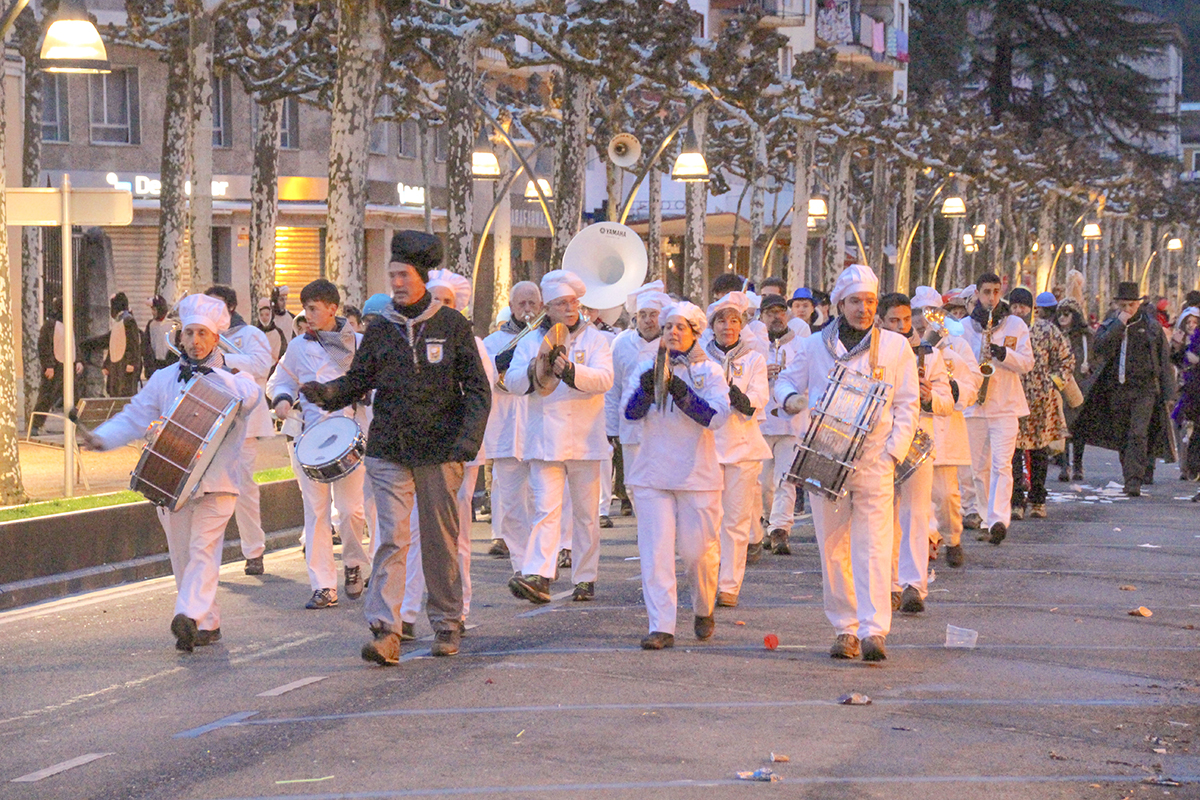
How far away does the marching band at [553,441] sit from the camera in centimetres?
985

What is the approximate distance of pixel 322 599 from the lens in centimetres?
1205

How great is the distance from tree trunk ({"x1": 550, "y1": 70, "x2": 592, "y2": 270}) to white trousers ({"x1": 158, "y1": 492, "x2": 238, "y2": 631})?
18619 millimetres

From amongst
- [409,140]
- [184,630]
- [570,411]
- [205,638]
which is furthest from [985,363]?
[409,140]

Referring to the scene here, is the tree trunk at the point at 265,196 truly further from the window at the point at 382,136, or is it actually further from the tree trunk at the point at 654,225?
the window at the point at 382,136

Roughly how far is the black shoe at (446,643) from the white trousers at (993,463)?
6672mm

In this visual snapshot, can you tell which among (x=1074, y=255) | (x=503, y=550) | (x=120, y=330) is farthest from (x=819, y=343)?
(x=1074, y=255)

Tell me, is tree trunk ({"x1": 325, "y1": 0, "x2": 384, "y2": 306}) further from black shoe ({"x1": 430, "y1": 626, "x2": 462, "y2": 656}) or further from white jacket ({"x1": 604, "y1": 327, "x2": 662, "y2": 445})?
black shoe ({"x1": 430, "y1": 626, "x2": 462, "y2": 656})

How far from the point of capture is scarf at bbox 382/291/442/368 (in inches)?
388

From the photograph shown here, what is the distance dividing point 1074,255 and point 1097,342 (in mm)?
83082

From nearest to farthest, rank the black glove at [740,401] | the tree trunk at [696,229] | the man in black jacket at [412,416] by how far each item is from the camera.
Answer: the man in black jacket at [412,416], the black glove at [740,401], the tree trunk at [696,229]

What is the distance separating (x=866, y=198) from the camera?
68.4m

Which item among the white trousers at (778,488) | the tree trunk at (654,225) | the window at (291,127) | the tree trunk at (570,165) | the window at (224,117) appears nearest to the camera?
the white trousers at (778,488)

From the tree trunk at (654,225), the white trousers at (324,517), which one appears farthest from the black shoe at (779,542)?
the tree trunk at (654,225)

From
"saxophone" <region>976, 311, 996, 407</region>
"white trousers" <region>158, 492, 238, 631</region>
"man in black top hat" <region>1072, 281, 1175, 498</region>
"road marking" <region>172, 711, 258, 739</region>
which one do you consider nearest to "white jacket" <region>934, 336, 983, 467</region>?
"saxophone" <region>976, 311, 996, 407</region>
